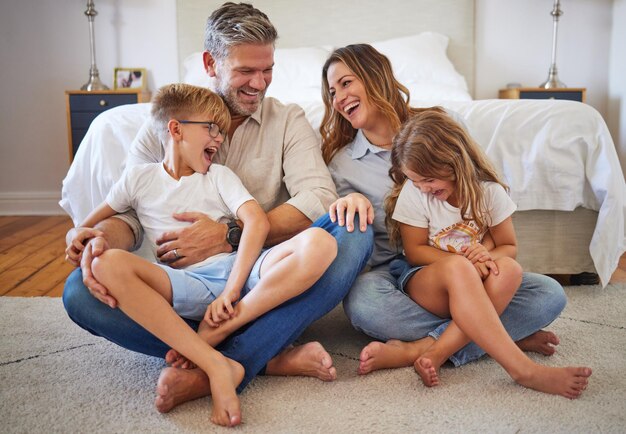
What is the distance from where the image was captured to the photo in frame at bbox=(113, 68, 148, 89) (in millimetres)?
3932

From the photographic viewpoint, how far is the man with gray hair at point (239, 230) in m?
1.30

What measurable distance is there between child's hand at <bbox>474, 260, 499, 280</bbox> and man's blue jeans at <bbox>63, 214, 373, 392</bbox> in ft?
0.90

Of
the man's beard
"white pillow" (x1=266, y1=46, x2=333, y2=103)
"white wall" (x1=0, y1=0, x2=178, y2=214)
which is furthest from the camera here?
"white wall" (x1=0, y1=0, x2=178, y2=214)

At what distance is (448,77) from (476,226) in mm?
2170

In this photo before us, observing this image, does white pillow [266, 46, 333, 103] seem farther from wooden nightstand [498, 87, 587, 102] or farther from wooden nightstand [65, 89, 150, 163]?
wooden nightstand [498, 87, 587, 102]

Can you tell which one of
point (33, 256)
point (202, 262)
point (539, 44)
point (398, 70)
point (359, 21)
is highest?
point (359, 21)

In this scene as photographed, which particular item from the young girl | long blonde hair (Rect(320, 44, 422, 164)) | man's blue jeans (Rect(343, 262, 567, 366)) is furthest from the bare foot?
long blonde hair (Rect(320, 44, 422, 164))

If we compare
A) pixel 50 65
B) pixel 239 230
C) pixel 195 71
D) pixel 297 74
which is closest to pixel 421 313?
pixel 239 230

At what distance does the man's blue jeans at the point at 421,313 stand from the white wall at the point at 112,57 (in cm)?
275

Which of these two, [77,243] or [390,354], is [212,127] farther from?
[390,354]

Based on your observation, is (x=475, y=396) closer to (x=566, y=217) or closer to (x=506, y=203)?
(x=506, y=203)

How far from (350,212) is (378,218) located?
0.30 metres

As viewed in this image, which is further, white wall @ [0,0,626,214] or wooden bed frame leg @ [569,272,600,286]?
white wall @ [0,0,626,214]

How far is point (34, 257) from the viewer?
9.01 feet
